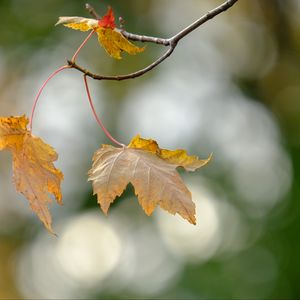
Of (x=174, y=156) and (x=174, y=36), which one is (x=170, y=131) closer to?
(x=174, y=36)

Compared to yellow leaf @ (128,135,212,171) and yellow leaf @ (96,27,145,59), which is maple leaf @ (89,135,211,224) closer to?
yellow leaf @ (128,135,212,171)

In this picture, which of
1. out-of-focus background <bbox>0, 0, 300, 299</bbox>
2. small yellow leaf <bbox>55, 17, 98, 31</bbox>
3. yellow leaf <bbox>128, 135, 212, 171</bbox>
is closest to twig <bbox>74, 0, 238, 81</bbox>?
small yellow leaf <bbox>55, 17, 98, 31</bbox>

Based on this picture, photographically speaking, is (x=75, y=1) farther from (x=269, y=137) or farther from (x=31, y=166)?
(x=31, y=166)

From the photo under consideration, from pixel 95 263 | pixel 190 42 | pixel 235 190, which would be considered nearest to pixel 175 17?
pixel 190 42

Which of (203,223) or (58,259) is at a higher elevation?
(203,223)

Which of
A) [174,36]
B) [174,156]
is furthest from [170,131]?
[174,156]

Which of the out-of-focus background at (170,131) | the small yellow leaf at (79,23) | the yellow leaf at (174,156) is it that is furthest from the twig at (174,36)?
the out-of-focus background at (170,131)
